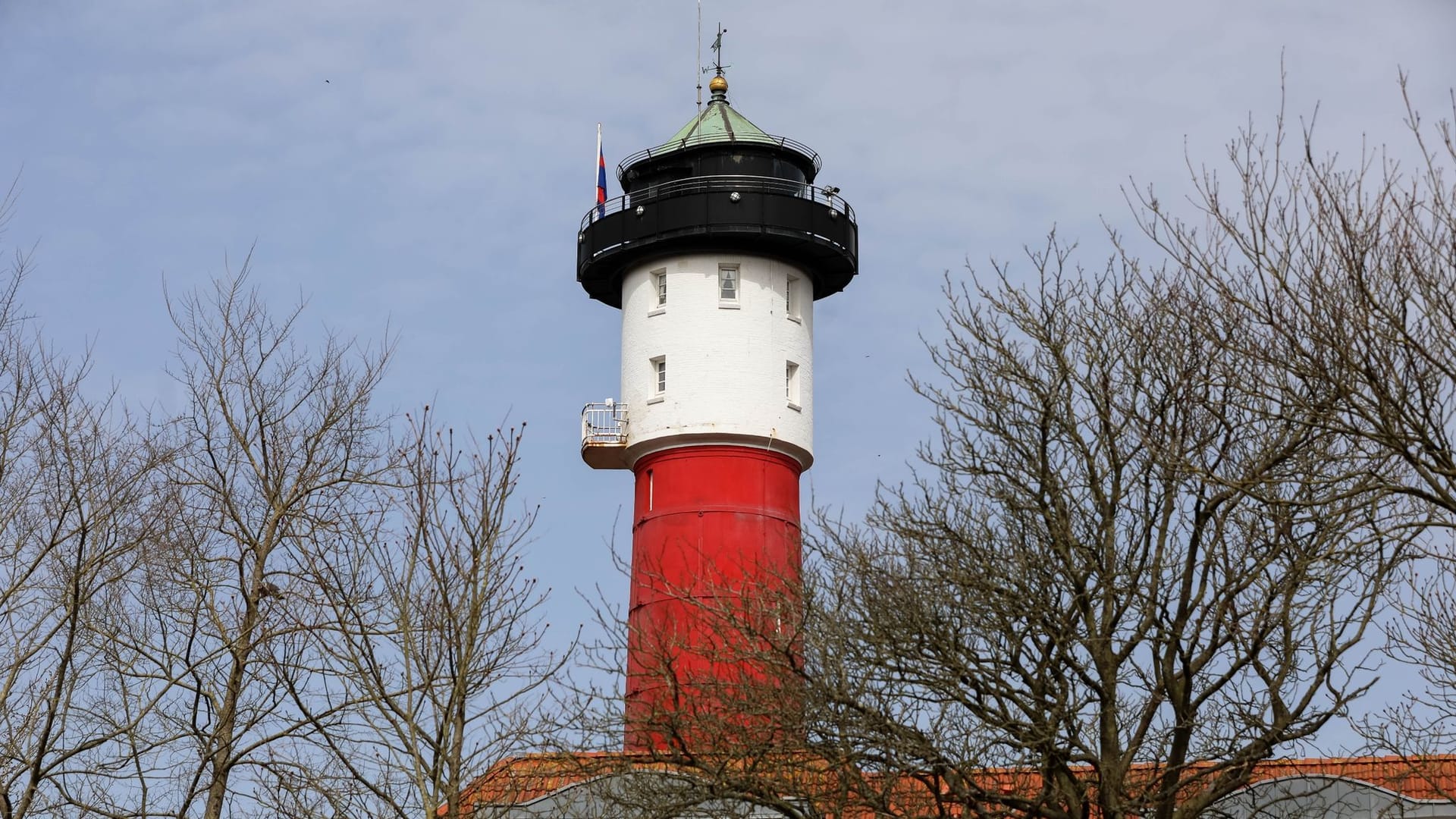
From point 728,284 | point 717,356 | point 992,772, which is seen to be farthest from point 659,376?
point 992,772

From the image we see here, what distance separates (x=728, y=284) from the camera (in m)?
36.6

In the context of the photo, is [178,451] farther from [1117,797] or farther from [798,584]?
[1117,797]

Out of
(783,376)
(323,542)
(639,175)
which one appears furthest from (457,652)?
(639,175)

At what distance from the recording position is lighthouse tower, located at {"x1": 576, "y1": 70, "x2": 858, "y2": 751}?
1361 inches

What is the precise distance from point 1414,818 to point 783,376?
15623 mm

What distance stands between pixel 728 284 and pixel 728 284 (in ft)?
0.12

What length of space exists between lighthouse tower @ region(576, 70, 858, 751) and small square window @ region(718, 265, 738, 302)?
3 centimetres

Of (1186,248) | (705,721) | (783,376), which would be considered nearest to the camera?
(1186,248)

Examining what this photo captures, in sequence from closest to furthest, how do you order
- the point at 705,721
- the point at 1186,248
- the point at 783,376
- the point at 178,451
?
1. the point at 1186,248
2. the point at 705,721
3. the point at 178,451
4. the point at 783,376

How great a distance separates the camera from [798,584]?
21219mm

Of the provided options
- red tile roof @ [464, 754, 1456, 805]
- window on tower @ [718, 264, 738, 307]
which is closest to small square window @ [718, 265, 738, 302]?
window on tower @ [718, 264, 738, 307]

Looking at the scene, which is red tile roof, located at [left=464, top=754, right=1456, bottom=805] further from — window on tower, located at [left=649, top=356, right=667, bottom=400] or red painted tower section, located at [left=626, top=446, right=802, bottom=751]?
window on tower, located at [left=649, top=356, right=667, bottom=400]

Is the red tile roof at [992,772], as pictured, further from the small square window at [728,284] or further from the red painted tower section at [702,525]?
the small square window at [728,284]

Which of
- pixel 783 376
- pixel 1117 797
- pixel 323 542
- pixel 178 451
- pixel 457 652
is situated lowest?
pixel 1117 797
